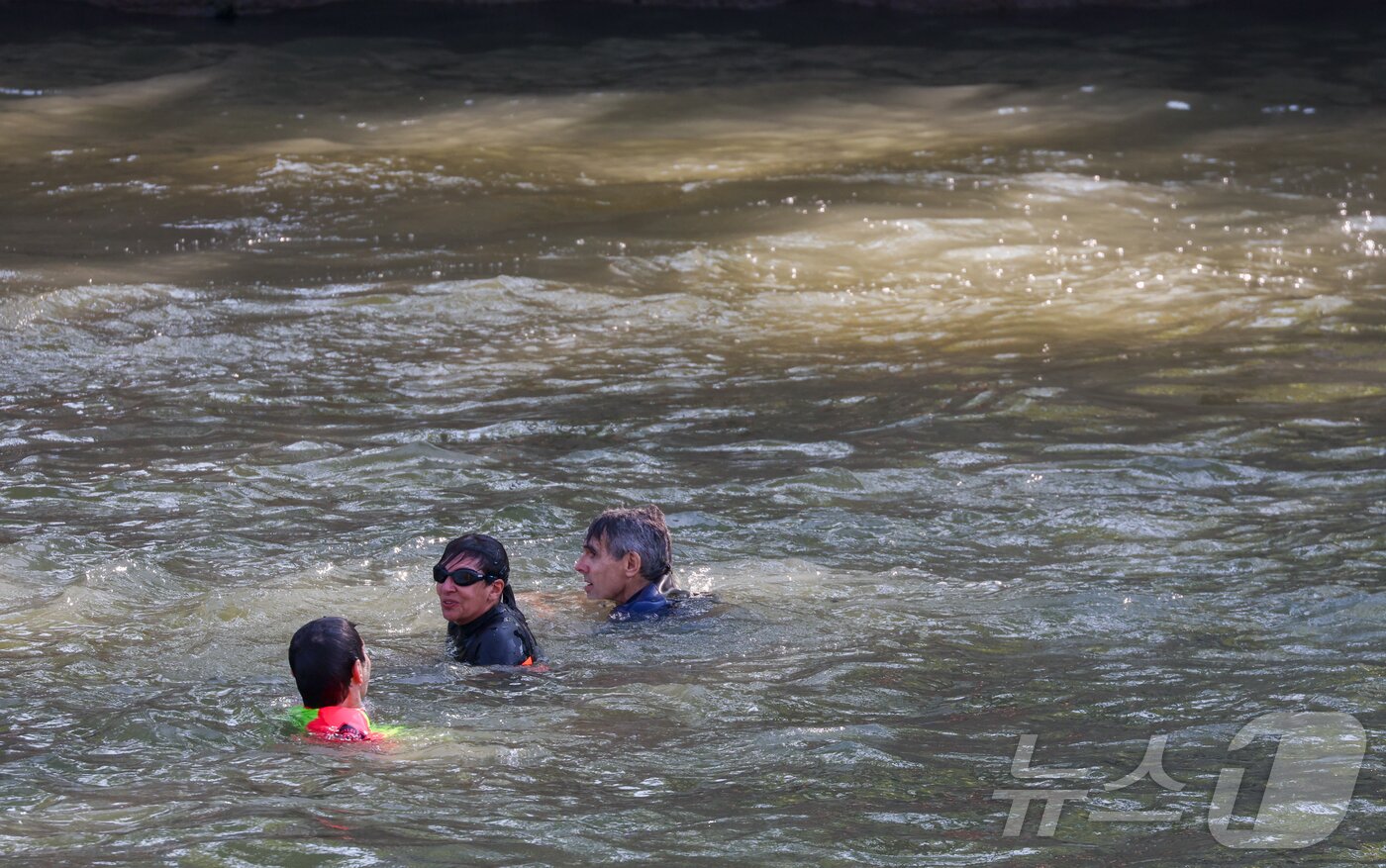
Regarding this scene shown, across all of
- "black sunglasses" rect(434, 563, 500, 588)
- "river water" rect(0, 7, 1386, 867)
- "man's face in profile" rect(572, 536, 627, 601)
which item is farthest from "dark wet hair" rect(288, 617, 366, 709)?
"man's face in profile" rect(572, 536, 627, 601)

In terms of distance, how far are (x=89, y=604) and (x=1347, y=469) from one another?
5.92m

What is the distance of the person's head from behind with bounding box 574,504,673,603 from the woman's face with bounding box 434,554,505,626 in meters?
0.62

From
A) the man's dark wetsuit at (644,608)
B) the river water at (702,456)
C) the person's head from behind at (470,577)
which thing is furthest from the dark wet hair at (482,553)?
the man's dark wetsuit at (644,608)

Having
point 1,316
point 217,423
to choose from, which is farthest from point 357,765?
point 1,316

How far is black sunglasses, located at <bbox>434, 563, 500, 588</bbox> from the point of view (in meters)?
6.25

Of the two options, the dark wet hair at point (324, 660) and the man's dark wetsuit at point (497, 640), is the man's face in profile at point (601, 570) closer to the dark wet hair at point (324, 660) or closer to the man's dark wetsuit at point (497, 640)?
the man's dark wetsuit at point (497, 640)

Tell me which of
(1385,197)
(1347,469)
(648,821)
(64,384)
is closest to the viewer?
(648,821)

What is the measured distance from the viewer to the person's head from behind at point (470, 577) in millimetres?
6262

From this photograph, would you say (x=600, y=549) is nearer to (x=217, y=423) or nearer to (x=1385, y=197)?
(x=217, y=423)

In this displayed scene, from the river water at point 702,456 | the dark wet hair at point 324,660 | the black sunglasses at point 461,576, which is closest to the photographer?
the river water at point 702,456

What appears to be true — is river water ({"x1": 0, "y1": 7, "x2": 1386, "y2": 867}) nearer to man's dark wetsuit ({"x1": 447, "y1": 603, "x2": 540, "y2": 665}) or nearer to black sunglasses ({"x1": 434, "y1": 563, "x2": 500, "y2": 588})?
man's dark wetsuit ({"x1": 447, "y1": 603, "x2": 540, "y2": 665})

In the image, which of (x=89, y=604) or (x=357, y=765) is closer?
(x=357, y=765)

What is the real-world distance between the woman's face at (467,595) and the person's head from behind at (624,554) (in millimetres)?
623

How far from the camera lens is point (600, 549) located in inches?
272
